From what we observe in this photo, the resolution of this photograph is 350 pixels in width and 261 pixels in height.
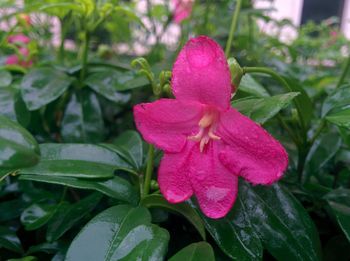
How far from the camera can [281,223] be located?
552 millimetres

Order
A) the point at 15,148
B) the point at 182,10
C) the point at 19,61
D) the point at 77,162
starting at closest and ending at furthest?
the point at 15,148, the point at 77,162, the point at 19,61, the point at 182,10

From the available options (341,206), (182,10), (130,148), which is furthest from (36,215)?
(182,10)

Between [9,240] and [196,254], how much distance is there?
26cm

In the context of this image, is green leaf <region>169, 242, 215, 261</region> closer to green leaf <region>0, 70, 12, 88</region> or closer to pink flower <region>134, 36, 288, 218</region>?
pink flower <region>134, 36, 288, 218</region>

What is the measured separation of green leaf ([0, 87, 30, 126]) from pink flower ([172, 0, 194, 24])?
2.44 ft

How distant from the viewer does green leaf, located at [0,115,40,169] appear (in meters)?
0.45

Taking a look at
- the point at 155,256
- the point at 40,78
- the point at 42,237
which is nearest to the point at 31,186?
the point at 42,237

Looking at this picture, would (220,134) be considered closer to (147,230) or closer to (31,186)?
(147,230)

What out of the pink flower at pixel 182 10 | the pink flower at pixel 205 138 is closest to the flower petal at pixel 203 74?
the pink flower at pixel 205 138

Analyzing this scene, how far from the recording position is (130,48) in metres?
1.74

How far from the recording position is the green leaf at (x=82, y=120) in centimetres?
76

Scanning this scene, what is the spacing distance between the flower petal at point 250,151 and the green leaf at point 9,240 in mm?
292

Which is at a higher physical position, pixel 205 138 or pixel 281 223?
pixel 205 138

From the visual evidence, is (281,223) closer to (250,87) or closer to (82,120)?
(250,87)
